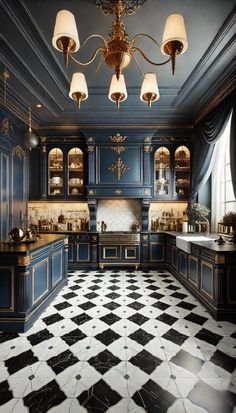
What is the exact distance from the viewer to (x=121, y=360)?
208cm

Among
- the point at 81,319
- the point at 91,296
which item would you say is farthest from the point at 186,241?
the point at 81,319

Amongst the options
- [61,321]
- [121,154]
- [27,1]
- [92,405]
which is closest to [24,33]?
[27,1]

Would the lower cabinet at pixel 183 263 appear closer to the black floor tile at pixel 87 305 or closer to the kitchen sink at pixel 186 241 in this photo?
the kitchen sink at pixel 186 241

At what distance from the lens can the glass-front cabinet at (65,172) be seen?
540cm

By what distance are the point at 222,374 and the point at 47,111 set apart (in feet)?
16.6

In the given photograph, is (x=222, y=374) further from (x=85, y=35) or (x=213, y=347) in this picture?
(x=85, y=35)

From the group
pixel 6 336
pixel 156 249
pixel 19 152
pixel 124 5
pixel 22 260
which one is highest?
pixel 124 5

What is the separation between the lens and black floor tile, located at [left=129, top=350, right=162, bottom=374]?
197 centimetres

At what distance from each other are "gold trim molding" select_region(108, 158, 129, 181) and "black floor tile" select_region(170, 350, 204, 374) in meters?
3.77

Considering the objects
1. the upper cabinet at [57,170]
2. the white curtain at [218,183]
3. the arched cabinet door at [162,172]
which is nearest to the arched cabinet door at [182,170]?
the arched cabinet door at [162,172]

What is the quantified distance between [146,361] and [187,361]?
0.39 m

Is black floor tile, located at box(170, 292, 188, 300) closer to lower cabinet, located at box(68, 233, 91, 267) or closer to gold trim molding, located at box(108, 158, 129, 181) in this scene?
lower cabinet, located at box(68, 233, 91, 267)

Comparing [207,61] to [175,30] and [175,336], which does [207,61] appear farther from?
[175,336]

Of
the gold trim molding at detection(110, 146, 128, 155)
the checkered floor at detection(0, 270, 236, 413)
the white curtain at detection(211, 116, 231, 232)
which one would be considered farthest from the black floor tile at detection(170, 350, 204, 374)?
the gold trim molding at detection(110, 146, 128, 155)
